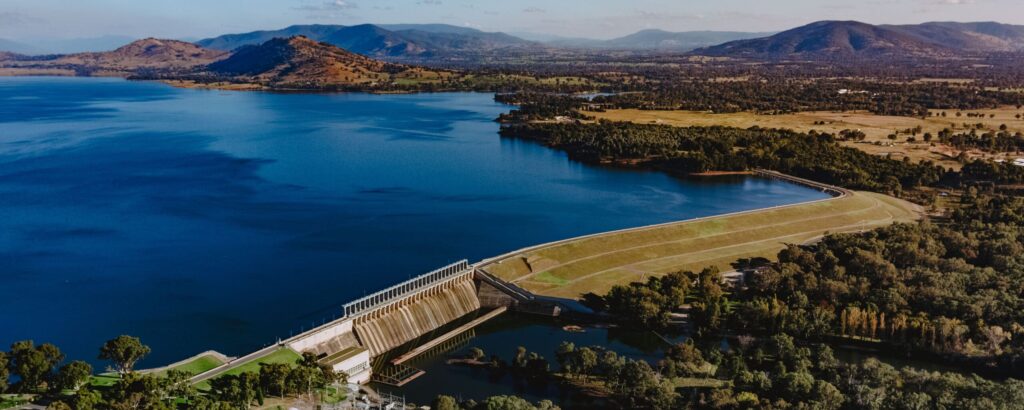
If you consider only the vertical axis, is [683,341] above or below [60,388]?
below

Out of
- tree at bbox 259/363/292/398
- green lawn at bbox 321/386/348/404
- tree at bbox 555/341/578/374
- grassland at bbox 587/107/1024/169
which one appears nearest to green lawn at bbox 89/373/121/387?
tree at bbox 259/363/292/398

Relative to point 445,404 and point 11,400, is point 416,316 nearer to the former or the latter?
point 445,404

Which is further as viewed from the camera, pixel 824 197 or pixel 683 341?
pixel 824 197

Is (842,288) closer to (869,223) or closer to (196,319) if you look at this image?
(869,223)

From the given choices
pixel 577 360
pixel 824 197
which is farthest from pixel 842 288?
pixel 824 197

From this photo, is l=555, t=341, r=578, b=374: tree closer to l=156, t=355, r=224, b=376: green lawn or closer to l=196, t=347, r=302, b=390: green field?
l=196, t=347, r=302, b=390: green field

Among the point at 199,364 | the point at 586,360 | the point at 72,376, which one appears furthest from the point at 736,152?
the point at 72,376
